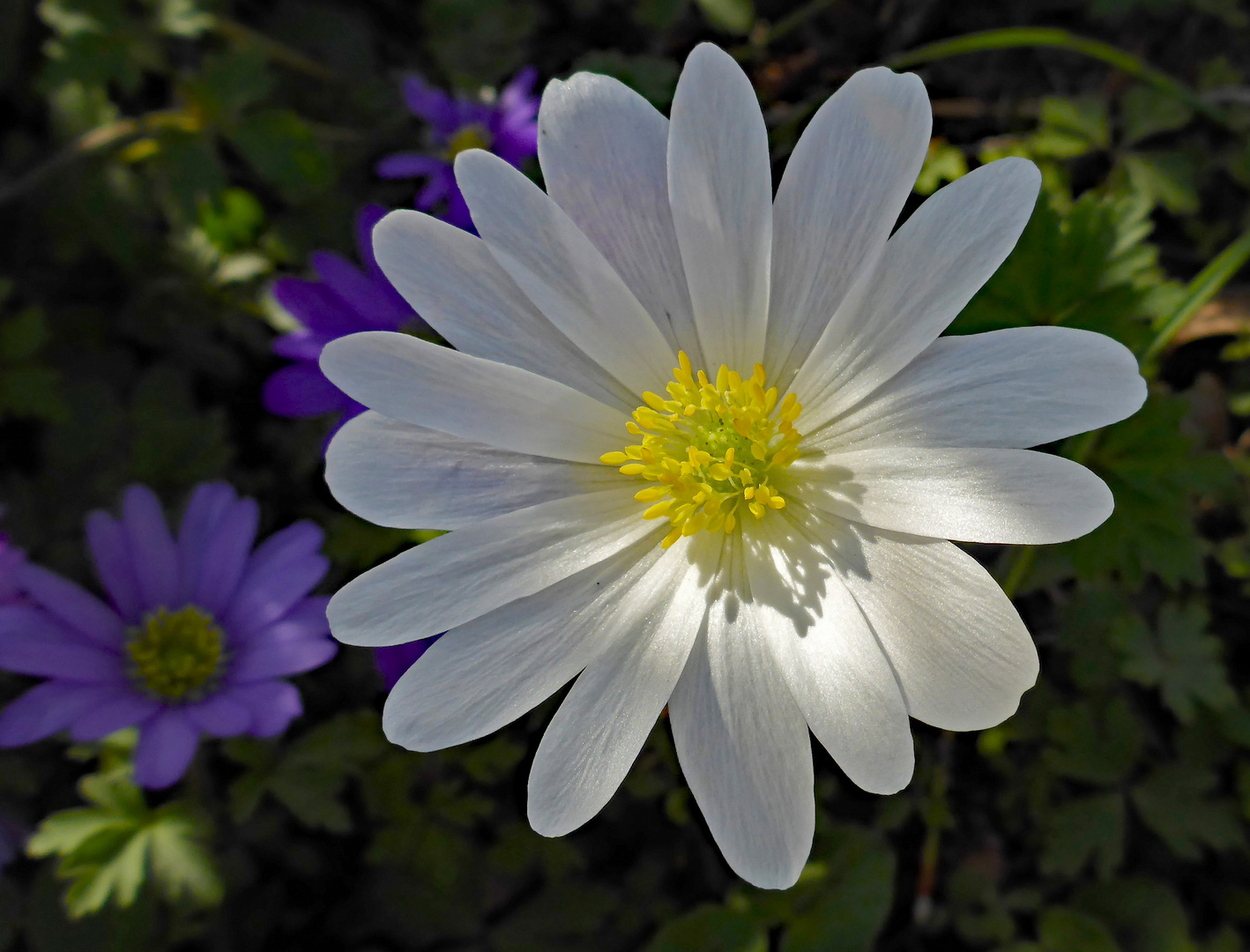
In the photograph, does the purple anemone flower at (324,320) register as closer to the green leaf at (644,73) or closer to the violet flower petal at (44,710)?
the green leaf at (644,73)

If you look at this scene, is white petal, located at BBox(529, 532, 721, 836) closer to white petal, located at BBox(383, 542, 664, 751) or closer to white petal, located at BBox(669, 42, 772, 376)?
white petal, located at BBox(383, 542, 664, 751)

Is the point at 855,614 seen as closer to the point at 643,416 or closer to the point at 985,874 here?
the point at 643,416

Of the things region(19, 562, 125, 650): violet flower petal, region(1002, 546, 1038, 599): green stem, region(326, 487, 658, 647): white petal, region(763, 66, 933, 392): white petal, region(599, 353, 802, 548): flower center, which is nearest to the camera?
region(763, 66, 933, 392): white petal

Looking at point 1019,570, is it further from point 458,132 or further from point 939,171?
point 458,132

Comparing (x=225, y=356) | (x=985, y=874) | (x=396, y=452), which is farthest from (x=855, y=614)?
(x=225, y=356)

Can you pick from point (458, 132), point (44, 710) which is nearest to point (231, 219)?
point (458, 132)

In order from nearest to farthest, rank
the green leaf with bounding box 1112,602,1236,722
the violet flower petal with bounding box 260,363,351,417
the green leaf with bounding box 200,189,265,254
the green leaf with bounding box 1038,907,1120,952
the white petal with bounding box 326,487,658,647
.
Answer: the white petal with bounding box 326,487,658,647 < the violet flower petal with bounding box 260,363,351,417 < the green leaf with bounding box 1112,602,1236,722 < the green leaf with bounding box 1038,907,1120,952 < the green leaf with bounding box 200,189,265,254

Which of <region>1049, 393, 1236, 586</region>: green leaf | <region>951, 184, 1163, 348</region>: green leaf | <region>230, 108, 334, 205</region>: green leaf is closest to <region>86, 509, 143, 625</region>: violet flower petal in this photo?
<region>230, 108, 334, 205</region>: green leaf
